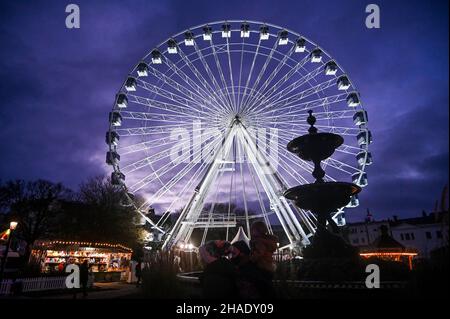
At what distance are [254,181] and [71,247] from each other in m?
16.3

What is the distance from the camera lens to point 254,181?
18.2 meters

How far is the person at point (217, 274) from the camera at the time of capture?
4.91 metres

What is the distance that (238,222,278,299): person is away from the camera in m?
5.15

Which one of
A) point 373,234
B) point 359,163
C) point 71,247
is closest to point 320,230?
point 359,163

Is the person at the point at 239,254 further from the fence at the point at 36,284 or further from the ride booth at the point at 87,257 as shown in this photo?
the ride booth at the point at 87,257

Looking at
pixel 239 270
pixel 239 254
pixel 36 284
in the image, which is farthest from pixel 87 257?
pixel 239 270

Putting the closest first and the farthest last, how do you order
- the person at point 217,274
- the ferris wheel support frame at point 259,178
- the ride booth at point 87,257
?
the person at point 217,274 < the ferris wheel support frame at point 259,178 < the ride booth at point 87,257

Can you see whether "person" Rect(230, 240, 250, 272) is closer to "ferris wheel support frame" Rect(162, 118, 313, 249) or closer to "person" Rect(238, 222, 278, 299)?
"person" Rect(238, 222, 278, 299)

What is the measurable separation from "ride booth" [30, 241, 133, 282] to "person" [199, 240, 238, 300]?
19505 millimetres

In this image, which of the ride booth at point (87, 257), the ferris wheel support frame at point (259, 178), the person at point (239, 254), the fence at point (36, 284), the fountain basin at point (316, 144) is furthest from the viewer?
the ride booth at point (87, 257)

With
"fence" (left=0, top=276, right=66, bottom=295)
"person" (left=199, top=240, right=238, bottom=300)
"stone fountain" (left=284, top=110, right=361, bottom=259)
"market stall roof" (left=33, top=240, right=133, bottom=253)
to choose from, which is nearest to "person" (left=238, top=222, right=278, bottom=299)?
"person" (left=199, top=240, right=238, bottom=300)

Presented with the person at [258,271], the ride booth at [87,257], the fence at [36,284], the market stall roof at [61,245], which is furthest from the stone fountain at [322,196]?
the market stall roof at [61,245]

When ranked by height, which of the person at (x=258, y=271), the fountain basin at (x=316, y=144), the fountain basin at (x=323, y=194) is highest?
the fountain basin at (x=316, y=144)
